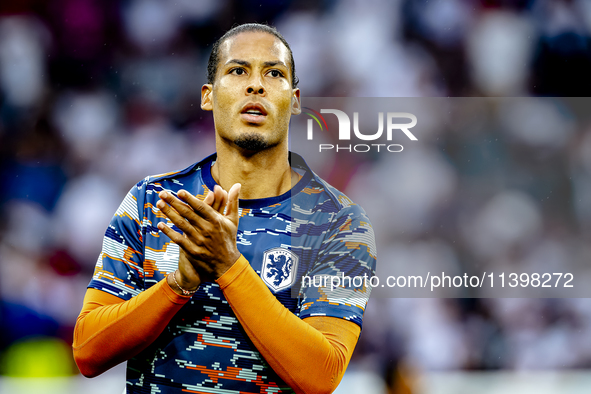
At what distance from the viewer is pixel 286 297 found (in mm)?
1102

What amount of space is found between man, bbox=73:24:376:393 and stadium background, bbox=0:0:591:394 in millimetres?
972

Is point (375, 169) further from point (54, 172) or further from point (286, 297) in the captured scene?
point (54, 172)

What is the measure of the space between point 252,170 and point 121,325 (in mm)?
488

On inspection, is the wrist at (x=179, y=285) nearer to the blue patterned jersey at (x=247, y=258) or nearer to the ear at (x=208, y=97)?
the blue patterned jersey at (x=247, y=258)

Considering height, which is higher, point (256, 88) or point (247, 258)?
point (256, 88)

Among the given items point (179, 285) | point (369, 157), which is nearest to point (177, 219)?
point (179, 285)

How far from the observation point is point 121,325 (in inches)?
37.4

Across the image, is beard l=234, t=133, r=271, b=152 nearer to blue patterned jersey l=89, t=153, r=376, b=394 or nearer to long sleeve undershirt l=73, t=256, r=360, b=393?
blue patterned jersey l=89, t=153, r=376, b=394

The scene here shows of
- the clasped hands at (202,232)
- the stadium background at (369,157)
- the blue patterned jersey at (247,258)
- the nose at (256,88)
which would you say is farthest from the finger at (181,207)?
the stadium background at (369,157)

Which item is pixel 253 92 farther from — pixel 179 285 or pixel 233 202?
pixel 179 285

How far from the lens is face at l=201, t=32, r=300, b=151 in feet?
3.84

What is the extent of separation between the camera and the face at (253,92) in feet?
3.84

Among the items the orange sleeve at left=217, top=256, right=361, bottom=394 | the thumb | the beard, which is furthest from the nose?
the orange sleeve at left=217, top=256, right=361, bottom=394

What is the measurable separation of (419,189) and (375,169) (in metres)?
0.28
